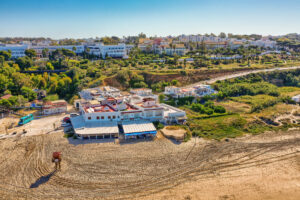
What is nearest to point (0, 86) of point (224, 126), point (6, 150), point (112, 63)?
point (6, 150)

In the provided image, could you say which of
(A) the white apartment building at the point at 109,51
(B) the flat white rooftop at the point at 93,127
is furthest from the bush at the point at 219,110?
(A) the white apartment building at the point at 109,51

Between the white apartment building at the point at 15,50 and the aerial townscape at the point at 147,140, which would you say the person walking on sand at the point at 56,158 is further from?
the white apartment building at the point at 15,50

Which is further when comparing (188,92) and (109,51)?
(109,51)

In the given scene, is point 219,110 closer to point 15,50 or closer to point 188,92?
point 188,92

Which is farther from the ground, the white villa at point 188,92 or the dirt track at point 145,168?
the white villa at point 188,92

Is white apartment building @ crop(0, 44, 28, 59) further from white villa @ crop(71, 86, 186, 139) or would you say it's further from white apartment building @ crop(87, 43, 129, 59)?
white villa @ crop(71, 86, 186, 139)

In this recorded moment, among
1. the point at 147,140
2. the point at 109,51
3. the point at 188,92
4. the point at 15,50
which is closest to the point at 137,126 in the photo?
the point at 147,140

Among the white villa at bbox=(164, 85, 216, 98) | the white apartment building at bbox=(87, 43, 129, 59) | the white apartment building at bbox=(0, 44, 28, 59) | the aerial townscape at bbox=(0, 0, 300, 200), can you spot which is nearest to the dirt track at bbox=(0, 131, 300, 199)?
the aerial townscape at bbox=(0, 0, 300, 200)

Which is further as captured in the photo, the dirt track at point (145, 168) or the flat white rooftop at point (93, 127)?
the flat white rooftop at point (93, 127)
